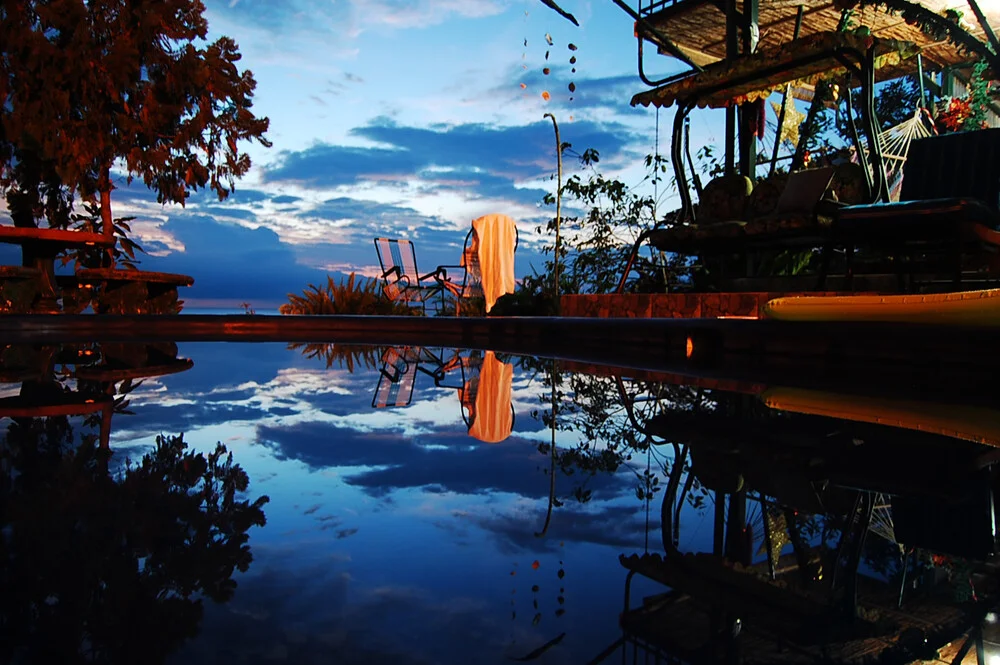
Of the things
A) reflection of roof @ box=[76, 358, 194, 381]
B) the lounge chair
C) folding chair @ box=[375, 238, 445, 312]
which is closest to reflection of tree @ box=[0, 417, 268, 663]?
reflection of roof @ box=[76, 358, 194, 381]

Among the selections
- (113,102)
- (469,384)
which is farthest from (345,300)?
Answer: (469,384)

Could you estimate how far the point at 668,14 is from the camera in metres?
6.48

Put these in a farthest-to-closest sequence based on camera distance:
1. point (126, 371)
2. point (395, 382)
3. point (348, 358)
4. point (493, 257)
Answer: point (493, 257), point (348, 358), point (126, 371), point (395, 382)

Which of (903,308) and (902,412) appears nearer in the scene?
(902,412)

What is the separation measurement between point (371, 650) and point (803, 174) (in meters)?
4.07

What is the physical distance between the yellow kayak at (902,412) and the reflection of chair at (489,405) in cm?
63

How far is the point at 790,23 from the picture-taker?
7.01m

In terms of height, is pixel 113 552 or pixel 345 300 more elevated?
pixel 345 300

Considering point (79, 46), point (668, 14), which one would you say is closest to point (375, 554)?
point (668, 14)

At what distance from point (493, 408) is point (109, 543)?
3.71 ft

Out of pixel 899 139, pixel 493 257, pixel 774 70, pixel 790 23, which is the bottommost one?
pixel 493 257

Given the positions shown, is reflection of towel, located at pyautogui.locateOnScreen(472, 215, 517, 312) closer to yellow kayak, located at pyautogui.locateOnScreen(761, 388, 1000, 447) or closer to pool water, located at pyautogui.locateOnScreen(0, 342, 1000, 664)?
yellow kayak, located at pyautogui.locateOnScreen(761, 388, 1000, 447)

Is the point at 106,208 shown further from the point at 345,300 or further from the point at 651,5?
the point at 651,5

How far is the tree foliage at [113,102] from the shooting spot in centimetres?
655
